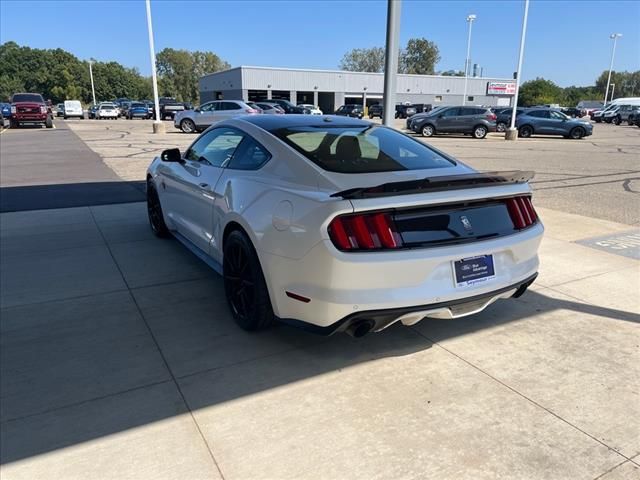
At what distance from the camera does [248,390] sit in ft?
10.0

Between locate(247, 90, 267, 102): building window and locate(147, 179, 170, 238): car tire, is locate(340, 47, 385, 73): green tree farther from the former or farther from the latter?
locate(147, 179, 170, 238): car tire

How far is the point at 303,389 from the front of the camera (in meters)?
3.07

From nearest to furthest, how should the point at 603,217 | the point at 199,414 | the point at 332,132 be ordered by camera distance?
the point at 199,414
the point at 332,132
the point at 603,217

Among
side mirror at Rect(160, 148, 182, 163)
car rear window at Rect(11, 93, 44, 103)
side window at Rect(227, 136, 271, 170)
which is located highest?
car rear window at Rect(11, 93, 44, 103)

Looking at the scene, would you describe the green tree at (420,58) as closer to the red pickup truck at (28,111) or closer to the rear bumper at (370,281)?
the red pickup truck at (28,111)

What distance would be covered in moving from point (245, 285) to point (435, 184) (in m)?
1.54

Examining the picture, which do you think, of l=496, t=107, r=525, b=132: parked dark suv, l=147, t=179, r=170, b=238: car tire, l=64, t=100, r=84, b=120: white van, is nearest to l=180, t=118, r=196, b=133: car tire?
l=496, t=107, r=525, b=132: parked dark suv

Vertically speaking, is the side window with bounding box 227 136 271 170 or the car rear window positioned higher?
the car rear window

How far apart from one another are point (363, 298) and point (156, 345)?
1.63 m

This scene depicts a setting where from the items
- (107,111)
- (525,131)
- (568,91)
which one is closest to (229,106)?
(525,131)

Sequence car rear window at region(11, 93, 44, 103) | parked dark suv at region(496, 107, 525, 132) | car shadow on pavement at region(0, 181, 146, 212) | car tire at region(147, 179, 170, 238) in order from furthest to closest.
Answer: parked dark suv at region(496, 107, 525, 132) → car rear window at region(11, 93, 44, 103) → car shadow on pavement at region(0, 181, 146, 212) → car tire at region(147, 179, 170, 238)

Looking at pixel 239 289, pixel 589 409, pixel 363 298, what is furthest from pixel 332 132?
pixel 589 409

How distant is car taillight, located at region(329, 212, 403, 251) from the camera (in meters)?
2.86

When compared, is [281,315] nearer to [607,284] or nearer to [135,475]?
[135,475]
